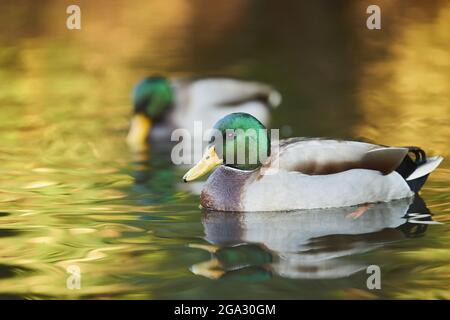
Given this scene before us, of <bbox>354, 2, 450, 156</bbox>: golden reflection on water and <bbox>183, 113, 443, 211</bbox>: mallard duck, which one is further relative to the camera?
<bbox>354, 2, 450, 156</bbox>: golden reflection on water

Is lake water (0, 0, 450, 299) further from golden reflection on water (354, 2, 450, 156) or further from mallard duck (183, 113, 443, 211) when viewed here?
mallard duck (183, 113, 443, 211)

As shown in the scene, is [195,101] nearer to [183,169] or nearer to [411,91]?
[183,169]

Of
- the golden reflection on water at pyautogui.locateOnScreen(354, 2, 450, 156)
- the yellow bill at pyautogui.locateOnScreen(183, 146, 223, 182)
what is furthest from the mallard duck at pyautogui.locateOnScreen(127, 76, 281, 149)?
the yellow bill at pyautogui.locateOnScreen(183, 146, 223, 182)

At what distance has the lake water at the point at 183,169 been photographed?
621 centimetres

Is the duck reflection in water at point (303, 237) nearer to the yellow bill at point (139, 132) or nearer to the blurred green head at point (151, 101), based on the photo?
the yellow bill at point (139, 132)

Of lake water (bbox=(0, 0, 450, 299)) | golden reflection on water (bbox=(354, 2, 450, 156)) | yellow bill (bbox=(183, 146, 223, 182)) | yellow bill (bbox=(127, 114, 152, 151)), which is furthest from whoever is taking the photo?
yellow bill (bbox=(127, 114, 152, 151))

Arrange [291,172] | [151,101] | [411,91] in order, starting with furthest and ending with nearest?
[411,91] → [151,101] → [291,172]

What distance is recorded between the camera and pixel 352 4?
63.5 ft

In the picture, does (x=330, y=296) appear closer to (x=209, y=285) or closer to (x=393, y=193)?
(x=209, y=285)

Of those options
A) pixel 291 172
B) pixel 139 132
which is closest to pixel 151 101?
pixel 139 132

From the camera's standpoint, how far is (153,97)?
11.3 metres

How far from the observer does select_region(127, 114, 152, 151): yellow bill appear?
10281 millimetres

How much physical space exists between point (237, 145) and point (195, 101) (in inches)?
146

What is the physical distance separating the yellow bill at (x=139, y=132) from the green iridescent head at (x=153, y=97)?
0.17 m
